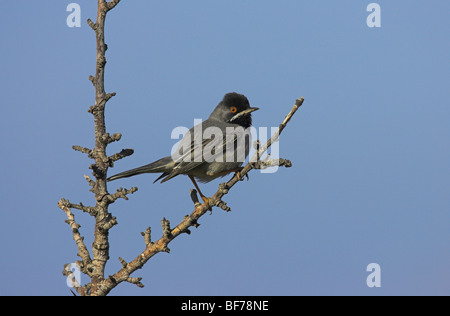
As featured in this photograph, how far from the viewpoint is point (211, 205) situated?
7.02m

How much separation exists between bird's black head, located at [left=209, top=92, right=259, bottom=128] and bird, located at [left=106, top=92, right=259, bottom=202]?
180 mm

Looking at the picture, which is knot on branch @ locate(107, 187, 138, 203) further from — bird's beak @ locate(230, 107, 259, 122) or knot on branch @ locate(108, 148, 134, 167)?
bird's beak @ locate(230, 107, 259, 122)

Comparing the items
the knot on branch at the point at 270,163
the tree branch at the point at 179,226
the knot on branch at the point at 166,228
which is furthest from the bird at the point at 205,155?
the knot on branch at the point at 270,163

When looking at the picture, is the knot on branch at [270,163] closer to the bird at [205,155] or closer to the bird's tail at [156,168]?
the bird at [205,155]

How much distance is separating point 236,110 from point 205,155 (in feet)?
5.06

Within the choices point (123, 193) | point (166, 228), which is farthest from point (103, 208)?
point (166, 228)

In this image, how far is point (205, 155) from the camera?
8.84 meters

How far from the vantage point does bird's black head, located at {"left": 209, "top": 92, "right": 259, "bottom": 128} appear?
32.8 ft

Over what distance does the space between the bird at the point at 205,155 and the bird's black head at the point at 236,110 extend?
0.59ft
